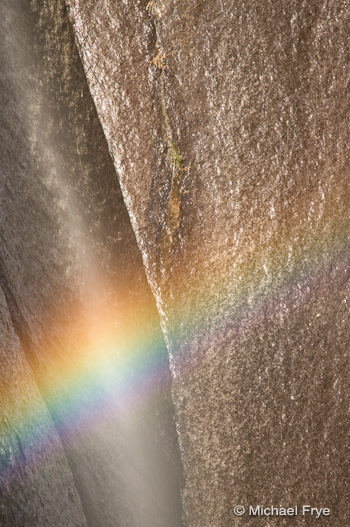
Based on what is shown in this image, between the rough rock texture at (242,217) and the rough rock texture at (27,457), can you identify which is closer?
the rough rock texture at (27,457)

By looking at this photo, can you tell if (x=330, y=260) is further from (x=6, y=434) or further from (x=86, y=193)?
(x=6, y=434)

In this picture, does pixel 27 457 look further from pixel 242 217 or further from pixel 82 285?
pixel 242 217

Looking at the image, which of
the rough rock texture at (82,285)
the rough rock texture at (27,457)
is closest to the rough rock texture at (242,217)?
the rough rock texture at (82,285)

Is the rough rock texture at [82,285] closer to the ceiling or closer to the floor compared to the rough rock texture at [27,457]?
closer to the ceiling

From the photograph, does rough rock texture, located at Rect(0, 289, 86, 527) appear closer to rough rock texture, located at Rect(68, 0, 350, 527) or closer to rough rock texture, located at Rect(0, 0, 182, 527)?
rough rock texture, located at Rect(0, 0, 182, 527)

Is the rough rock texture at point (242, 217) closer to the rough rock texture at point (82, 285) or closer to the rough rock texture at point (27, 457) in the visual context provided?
the rough rock texture at point (82, 285)

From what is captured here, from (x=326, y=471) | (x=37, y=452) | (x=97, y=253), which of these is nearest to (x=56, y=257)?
(x=97, y=253)
